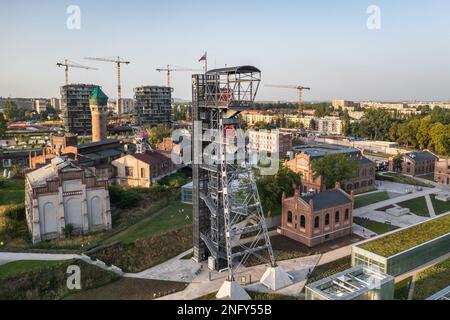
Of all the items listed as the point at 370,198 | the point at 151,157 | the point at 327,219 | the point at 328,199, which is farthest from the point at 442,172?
the point at 151,157

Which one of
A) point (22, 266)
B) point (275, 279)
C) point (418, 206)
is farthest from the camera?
point (418, 206)

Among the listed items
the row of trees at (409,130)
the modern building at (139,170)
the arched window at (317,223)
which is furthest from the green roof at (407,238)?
the row of trees at (409,130)

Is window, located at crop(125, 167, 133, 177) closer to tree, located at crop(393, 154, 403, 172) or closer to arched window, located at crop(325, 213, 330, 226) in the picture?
arched window, located at crop(325, 213, 330, 226)

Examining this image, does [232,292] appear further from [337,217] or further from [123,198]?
[123,198]

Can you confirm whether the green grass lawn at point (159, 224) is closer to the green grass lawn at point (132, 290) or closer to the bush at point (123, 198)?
the bush at point (123, 198)

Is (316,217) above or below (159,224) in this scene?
above
